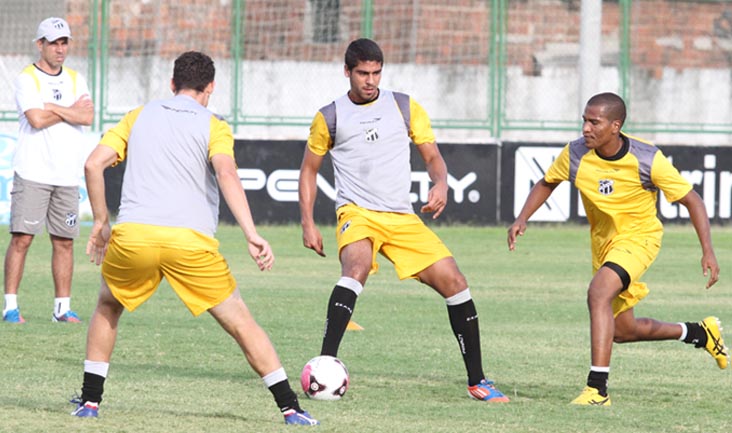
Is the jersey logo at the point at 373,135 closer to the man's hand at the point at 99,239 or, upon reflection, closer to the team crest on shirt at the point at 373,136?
the team crest on shirt at the point at 373,136

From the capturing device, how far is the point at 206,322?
1175 centimetres

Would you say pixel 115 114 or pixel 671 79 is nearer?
pixel 115 114

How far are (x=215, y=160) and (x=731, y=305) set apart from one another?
7.53 metres

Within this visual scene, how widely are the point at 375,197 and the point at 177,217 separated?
1940mm

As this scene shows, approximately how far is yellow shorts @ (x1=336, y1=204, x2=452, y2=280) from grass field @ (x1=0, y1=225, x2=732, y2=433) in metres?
0.72

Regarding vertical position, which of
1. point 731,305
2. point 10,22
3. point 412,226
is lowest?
point 731,305

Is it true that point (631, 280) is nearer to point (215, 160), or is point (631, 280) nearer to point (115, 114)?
point (215, 160)

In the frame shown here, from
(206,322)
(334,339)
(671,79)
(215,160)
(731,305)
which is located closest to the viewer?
(215,160)

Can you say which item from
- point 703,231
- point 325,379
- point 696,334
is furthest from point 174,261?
point 696,334

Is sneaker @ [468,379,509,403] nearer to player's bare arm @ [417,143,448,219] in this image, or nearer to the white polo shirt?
player's bare arm @ [417,143,448,219]

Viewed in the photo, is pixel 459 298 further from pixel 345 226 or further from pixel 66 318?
pixel 66 318

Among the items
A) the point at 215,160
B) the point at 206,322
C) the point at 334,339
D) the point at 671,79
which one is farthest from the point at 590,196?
the point at 671,79

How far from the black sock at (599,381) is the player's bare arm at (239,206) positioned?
213cm

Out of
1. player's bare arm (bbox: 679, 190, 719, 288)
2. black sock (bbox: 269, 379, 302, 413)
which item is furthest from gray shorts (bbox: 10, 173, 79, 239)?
player's bare arm (bbox: 679, 190, 719, 288)
